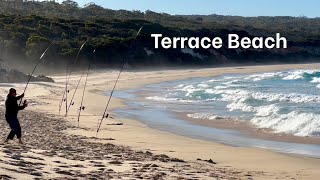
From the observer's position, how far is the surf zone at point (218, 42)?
6349cm

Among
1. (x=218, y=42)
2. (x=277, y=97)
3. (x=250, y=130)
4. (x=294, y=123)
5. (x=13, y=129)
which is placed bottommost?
(x=250, y=130)

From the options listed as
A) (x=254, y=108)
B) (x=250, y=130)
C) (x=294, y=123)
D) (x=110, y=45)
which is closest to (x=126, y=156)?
(x=250, y=130)

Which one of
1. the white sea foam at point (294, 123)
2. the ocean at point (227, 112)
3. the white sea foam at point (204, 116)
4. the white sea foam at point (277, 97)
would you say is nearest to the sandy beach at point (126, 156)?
the ocean at point (227, 112)

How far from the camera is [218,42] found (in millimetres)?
70812

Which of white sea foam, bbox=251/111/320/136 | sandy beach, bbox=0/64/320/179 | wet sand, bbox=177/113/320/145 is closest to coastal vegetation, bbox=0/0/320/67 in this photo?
wet sand, bbox=177/113/320/145

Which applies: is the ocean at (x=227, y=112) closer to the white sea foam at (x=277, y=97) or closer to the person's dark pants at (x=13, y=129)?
the white sea foam at (x=277, y=97)

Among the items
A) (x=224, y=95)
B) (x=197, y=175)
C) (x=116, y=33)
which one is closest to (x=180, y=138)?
(x=197, y=175)

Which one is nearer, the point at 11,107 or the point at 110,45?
the point at 11,107

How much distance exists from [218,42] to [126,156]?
62.4 meters

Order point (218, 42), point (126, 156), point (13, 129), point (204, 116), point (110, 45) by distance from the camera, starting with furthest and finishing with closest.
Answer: point (218, 42) → point (110, 45) → point (204, 116) → point (13, 129) → point (126, 156)

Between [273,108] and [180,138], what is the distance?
6.75 metres

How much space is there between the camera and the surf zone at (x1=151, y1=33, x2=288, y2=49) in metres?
63.5

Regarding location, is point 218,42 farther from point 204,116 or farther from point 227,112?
point 204,116

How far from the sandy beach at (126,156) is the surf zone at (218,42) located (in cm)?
4561
